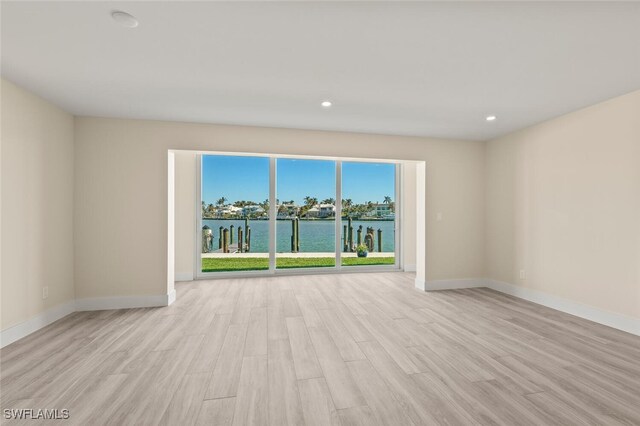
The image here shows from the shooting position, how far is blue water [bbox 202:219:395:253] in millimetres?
5742

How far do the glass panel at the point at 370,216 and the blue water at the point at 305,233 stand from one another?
0.08 feet

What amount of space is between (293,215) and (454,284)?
3.41m

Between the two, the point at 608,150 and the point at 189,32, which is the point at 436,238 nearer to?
the point at 608,150

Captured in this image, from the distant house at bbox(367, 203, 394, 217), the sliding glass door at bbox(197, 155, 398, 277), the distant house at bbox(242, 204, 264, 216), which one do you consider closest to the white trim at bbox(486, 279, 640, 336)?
the sliding glass door at bbox(197, 155, 398, 277)

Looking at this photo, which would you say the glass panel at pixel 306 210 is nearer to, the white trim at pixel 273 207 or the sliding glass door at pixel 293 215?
the sliding glass door at pixel 293 215

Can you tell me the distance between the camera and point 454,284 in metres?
4.77

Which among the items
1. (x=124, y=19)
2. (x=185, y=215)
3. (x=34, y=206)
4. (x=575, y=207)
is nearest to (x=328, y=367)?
(x=124, y=19)

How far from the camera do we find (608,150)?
319 cm

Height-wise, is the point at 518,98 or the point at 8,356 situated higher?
the point at 518,98

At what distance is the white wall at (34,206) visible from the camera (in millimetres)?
2689

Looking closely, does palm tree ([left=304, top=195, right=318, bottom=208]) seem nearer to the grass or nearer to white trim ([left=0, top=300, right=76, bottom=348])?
the grass

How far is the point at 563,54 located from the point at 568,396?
101 inches

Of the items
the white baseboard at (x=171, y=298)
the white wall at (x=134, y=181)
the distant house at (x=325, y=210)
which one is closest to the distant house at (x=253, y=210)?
the distant house at (x=325, y=210)

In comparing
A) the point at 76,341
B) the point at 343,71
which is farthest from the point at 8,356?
the point at 343,71
